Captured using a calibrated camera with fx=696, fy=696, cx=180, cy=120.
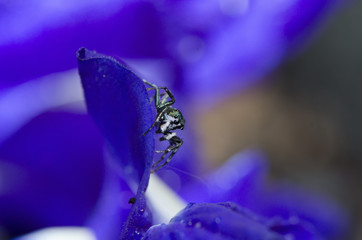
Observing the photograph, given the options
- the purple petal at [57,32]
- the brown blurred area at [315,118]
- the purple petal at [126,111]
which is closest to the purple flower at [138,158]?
the purple petal at [126,111]

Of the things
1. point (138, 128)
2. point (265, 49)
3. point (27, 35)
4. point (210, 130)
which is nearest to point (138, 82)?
point (138, 128)

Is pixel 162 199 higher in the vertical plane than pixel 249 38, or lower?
lower

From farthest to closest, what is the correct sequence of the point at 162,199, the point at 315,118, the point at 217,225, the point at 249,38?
the point at 315,118
the point at 249,38
the point at 162,199
the point at 217,225

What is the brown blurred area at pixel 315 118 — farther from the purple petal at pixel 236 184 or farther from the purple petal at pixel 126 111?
the purple petal at pixel 126 111

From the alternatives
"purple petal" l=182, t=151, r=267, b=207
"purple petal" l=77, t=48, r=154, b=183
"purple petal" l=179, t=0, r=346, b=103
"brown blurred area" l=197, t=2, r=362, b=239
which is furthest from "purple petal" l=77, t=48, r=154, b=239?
"brown blurred area" l=197, t=2, r=362, b=239

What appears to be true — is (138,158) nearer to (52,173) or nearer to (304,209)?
(52,173)

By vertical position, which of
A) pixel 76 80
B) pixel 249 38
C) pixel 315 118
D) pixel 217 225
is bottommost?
pixel 217 225

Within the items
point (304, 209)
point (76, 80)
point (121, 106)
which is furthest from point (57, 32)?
point (304, 209)

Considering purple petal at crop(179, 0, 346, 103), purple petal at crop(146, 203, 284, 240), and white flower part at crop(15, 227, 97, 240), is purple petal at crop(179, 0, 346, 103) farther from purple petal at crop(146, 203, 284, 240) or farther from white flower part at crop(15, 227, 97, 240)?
purple petal at crop(146, 203, 284, 240)
